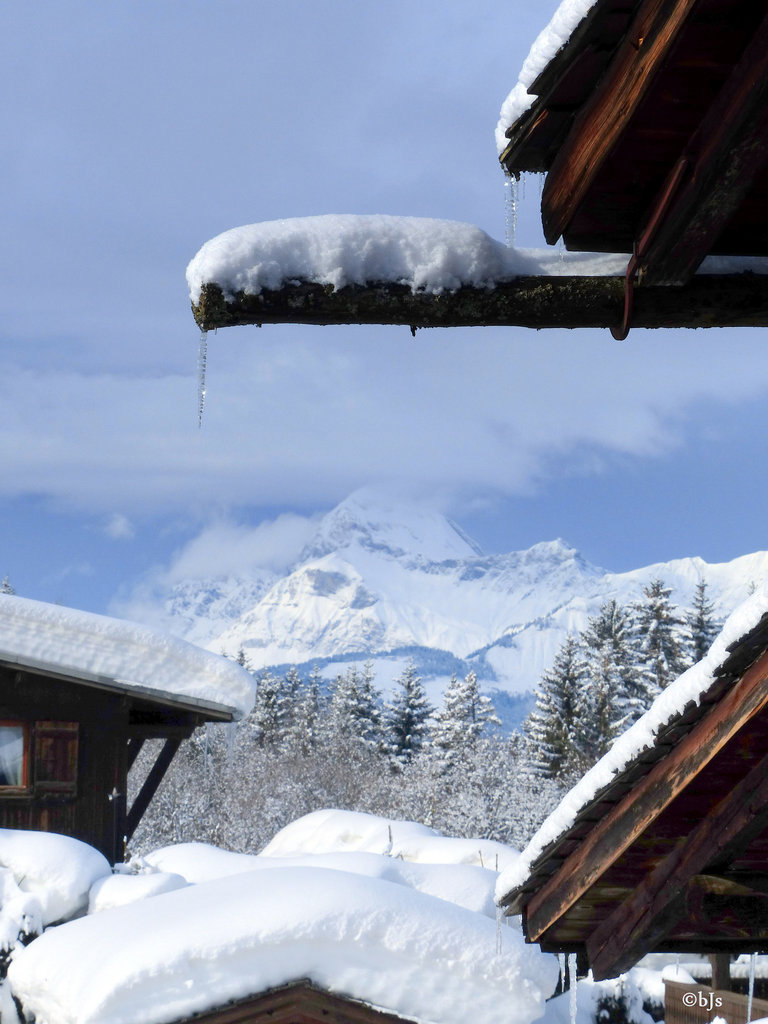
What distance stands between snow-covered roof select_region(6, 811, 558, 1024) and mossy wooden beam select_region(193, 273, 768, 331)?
5.02 metres

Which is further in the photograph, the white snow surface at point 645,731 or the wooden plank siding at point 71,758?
the wooden plank siding at point 71,758

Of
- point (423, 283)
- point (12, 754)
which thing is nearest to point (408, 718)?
point (12, 754)

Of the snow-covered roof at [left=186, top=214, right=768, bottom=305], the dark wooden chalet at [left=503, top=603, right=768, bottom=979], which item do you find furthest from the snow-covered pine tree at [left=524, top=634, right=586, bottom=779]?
the snow-covered roof at [left=186, top=214, right=768, bottom=305]

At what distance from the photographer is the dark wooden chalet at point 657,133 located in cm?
243

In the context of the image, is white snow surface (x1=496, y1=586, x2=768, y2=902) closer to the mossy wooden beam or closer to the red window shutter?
the mossy wooden beam

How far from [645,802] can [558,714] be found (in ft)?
127

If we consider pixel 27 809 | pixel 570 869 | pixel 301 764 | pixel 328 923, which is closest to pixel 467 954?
pixel 328 923

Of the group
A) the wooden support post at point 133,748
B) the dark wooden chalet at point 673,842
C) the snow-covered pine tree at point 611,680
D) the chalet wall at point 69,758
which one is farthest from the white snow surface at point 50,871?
the snow-covered pine tree at point 611,680

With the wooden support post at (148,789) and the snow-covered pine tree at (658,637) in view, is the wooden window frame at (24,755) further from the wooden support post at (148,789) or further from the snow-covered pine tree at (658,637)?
the snow-covered pine tree at (658,637)

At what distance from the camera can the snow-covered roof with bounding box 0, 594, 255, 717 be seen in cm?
1216

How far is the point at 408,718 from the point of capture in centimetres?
4978

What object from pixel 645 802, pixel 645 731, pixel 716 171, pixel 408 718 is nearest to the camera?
pixel 716 171

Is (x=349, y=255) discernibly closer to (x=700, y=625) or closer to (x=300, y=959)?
(x=300, y=959)

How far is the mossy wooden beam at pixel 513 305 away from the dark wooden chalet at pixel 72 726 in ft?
33.9
